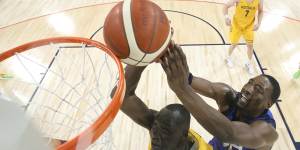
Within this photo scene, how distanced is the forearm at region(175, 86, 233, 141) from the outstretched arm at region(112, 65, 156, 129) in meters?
0.32

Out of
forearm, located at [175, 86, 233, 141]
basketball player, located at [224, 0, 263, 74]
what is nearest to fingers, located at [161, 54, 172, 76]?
forearm, located at [175, 86, 233, 141]

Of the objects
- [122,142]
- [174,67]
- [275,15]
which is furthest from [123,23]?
[275,15]

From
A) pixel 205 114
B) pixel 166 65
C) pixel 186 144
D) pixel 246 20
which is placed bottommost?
pixel 246 20

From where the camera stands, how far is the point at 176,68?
4.44ft

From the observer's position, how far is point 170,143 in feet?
5.30

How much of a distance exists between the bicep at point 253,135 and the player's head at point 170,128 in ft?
0.86

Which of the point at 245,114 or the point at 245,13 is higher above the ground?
the point at 245,114

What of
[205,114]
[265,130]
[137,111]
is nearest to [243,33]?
[265,130]

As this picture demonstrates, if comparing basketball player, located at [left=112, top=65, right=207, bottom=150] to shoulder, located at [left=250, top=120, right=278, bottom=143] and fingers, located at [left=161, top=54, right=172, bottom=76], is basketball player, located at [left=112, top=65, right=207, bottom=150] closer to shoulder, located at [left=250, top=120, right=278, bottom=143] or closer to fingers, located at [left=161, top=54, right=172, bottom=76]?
fingers, located at [left=161, top=54, right=172, bottom=76]

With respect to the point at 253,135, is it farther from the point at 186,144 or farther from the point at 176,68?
the point at 176,68

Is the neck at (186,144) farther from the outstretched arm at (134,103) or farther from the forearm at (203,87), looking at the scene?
the forearm at (203,87)

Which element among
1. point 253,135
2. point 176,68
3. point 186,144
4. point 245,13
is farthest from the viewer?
point 245,13

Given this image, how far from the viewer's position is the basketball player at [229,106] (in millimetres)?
1385

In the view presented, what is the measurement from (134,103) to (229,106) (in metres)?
0.66
